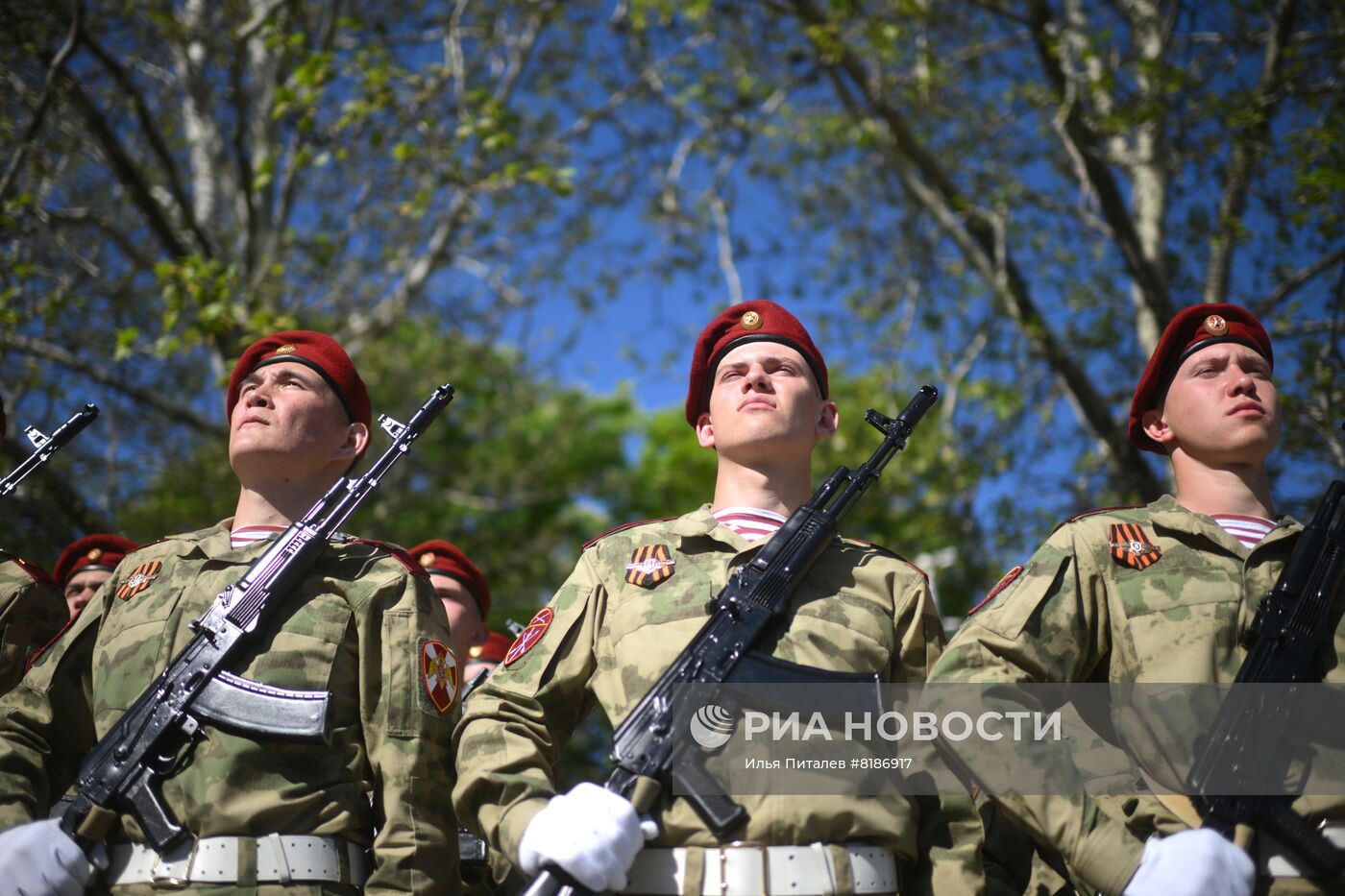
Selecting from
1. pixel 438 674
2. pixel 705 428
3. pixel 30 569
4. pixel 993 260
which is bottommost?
pixel 438 674

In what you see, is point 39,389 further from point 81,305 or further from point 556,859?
point 556,859

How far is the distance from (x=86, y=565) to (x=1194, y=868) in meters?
5.22

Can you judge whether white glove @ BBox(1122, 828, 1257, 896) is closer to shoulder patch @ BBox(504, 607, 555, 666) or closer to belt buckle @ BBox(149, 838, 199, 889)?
shoulder patch @ BBox(504, 607, 555, 666)

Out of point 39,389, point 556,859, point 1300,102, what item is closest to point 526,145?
point 39,389

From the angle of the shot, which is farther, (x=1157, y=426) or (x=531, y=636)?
(x=1157, y=426)

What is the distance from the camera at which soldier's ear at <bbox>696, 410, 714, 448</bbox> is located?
4.45 m

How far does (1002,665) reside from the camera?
11.7ft

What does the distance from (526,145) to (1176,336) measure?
989 cm

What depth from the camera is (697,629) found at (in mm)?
3682

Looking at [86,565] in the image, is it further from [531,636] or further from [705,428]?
[705,428]

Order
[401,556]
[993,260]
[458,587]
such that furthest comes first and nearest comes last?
[993,260] < [458,587] < [401,556]

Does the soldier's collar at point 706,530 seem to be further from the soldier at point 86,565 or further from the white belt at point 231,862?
the soldier at point 86,565

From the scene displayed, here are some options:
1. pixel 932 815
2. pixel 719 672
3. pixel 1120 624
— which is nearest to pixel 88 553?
pixel 719 672

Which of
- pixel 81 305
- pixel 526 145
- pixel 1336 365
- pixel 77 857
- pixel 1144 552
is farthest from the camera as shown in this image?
pixel 526 145
